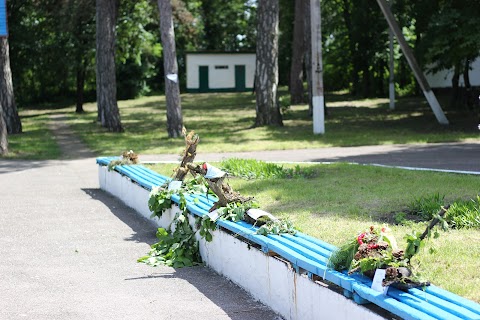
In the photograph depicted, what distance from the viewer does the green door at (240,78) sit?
2660 inches

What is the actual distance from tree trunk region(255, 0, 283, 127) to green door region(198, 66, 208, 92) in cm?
3869

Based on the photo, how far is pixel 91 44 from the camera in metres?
44.5

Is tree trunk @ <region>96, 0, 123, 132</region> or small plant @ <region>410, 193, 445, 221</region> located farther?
tree trunk @ <region>96, 0, 123, 132</region>

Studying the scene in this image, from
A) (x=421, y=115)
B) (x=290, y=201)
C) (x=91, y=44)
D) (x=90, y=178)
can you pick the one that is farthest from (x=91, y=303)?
(x=91, y=44)

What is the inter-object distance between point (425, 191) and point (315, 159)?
7.21 metres

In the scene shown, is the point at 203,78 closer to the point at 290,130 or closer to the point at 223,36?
the point at 223,36

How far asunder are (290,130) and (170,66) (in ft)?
15.2

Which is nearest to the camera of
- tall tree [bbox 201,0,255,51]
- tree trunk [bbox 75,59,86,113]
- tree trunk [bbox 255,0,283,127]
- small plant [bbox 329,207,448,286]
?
small plant [bbox 329,207,448,286]

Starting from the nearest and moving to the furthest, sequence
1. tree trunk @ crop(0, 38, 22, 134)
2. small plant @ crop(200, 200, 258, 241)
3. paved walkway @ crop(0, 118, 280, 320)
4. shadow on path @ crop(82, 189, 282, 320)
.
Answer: shadow on path @ crop(82, 189, 282, 320) < paved walkway @ crop(0, 118, 280, 320) < small plant @ crop(200, 200, 258, 241) < tree trunk @ crop(0, 38, 22, 134)

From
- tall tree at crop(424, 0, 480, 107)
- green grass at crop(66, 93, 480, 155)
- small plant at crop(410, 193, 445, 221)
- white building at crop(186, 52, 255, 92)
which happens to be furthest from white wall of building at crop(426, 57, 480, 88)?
small plant at crop(410, 193, 445, 221)

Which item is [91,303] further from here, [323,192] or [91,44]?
[91,44]

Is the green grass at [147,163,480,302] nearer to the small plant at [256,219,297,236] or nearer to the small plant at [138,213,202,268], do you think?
the small plant at [256,219,297,236]

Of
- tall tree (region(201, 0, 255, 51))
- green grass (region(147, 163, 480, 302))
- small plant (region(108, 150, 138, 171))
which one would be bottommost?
green grass (region(147, 163, 480, 302))

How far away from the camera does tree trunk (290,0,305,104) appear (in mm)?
41156
